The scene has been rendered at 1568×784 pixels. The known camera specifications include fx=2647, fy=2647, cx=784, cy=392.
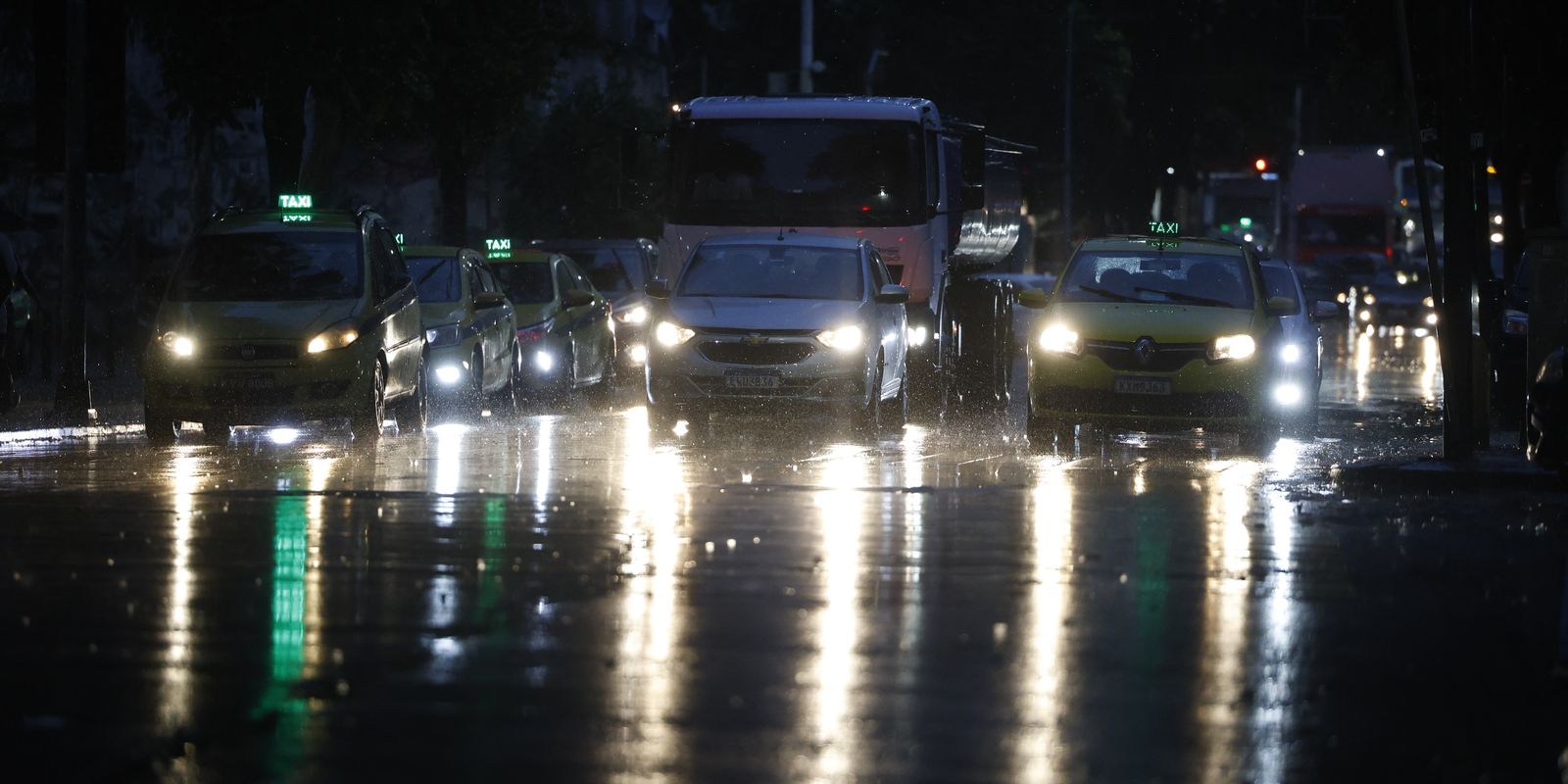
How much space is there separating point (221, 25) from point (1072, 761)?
22.8 m

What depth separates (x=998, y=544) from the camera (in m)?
13.3

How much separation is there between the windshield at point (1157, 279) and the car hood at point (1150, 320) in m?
0.20

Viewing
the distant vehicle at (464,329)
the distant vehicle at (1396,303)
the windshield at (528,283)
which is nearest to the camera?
the distant vehicle at (464,329)

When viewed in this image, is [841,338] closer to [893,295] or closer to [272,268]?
[893,295]

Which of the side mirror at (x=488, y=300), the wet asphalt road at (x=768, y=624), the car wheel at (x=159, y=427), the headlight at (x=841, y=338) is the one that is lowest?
the wet asphalt road at (x=768, y=624)

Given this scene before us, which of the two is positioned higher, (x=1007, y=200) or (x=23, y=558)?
(x=1007, y=200)

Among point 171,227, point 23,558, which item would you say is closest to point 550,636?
point 23,558

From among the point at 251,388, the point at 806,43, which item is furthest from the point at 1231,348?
the point at 806,43

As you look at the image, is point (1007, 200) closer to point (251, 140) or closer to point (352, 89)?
point (352, 89)

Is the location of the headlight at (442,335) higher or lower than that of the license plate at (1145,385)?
higher

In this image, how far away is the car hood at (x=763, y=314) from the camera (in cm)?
2191

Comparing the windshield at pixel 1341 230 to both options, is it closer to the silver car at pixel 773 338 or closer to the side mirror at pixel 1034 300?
the silver car at pixel 773 338

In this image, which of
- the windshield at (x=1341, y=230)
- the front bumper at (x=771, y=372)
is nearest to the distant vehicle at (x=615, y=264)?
the front bumper at (x=771, y=372)

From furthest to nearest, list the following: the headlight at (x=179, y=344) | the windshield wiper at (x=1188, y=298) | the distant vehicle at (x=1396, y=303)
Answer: the distant vehicle at (x=1396, y=303) → the windshield wiper at (x=1188, y=298) → the headlight at (x=179, y=344)
